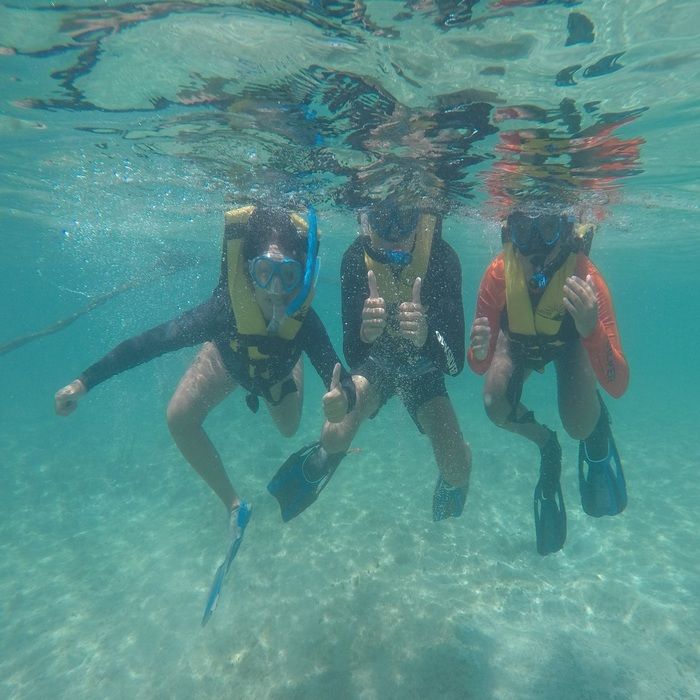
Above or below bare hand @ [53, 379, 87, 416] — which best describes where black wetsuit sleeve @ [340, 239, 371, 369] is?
above

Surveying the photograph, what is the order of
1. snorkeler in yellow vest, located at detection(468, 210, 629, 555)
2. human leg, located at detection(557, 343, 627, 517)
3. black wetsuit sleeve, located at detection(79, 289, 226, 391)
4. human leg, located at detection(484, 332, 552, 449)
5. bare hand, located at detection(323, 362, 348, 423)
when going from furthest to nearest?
human leg, located at detection(484, 332, 552, 449) < human leg, located at detection(557, 343, 627, 517) < snorkeler in yellow vest, located at detection(468, 210, 629, 555) < black wetsuit sleeve, located at detection(79, 289, 226, 391) < bare hand, located at detection(323, 362, 348, 423)

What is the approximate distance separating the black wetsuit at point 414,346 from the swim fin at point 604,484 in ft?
8.71

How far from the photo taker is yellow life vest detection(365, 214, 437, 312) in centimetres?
677

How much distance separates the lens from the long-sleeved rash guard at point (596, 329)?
243 inches

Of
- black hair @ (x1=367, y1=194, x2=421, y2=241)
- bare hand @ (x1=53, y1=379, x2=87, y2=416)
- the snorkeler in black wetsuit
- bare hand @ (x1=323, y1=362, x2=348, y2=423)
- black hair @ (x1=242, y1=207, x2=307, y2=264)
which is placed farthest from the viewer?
black hair @ (x1=367, y1=194, x2=421, y2=241)

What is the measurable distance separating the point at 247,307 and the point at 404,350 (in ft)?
7.43

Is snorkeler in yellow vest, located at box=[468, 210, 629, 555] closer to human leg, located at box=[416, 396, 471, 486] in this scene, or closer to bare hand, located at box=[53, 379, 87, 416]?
human leg, located at box=[416, 396, 471, 486]

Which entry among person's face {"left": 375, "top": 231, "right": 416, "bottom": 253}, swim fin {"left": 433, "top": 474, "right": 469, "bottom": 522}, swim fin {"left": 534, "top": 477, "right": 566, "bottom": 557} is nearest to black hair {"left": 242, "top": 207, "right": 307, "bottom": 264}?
person's face {"left": 375, "top": 231, "right": 416, "bottom": 253}

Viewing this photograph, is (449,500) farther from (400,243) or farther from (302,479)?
(400,243)

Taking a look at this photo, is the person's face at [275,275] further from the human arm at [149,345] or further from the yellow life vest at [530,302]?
the yellow life vest at [530,302]

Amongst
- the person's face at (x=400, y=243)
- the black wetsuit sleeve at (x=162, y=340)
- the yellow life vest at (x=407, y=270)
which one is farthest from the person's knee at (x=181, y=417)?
the person's face at (x=400, y=243)

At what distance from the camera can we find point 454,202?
1311 cm

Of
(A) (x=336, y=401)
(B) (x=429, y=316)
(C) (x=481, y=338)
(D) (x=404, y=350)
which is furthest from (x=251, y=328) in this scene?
(C) (x=481, y=338)

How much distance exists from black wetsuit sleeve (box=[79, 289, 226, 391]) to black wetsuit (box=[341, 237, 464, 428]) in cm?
182
